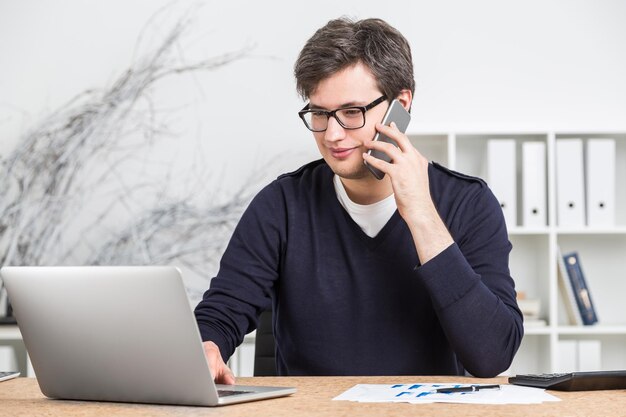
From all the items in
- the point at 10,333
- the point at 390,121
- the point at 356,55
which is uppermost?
the point at 356,55

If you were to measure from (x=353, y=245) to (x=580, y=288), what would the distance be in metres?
1.59

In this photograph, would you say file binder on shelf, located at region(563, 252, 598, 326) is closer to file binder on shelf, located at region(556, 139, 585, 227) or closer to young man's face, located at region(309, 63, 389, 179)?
file binder on shelf, located at region(556, 139, 585, 227)

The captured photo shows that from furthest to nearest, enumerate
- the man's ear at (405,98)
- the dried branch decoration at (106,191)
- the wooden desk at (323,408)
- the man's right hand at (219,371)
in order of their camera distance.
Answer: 1. the dried branch decoration at (106,191)
2. the man's ear at (405,98)
3. the man's right hand at (219,371)
4. the wooden desk at (323,408)

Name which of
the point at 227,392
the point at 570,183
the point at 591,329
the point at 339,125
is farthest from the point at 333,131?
the point at 591,329

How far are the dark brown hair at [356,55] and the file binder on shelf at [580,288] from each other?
4.97 ft

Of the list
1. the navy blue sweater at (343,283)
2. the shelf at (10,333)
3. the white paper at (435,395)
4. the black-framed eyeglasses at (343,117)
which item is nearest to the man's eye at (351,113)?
the black-framed eyeglasses at (343,117)

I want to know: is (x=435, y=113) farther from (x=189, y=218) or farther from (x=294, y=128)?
(x=189, y=218)

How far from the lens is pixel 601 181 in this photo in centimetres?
314

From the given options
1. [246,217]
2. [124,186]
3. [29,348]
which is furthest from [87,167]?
[29,348]

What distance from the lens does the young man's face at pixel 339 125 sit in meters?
1.77

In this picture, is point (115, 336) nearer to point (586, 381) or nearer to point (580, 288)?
point (586, 381)

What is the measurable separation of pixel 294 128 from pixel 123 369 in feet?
7.30

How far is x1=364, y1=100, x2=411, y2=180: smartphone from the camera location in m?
1.76

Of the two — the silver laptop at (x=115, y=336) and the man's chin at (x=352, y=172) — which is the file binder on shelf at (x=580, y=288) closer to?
the man's chin at (x=352, y=172)
